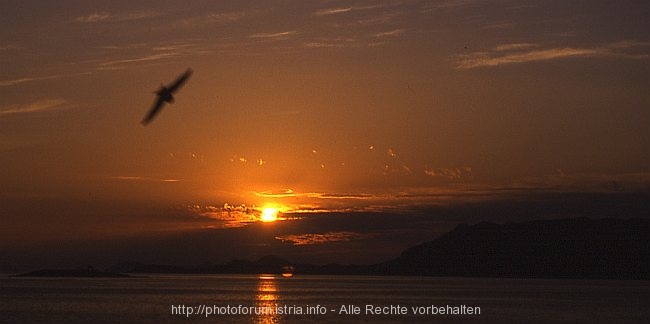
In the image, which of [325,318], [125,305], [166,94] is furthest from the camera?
[125,305]

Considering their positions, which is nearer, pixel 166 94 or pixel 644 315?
pixel 166 94

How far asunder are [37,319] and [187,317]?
1154 cm

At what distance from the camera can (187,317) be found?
7175 cm

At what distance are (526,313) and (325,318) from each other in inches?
846

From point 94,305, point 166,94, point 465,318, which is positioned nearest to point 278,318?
point 465,318

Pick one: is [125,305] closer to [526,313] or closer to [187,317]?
[187,317]

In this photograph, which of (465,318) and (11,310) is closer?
(465,318)

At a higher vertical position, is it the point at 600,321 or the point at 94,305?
the point at 94,305

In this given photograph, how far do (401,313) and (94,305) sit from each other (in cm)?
3451

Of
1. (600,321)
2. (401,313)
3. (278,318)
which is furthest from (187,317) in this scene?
(600,321)

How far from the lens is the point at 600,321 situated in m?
73.1

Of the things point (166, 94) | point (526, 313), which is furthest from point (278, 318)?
point (166, 94)

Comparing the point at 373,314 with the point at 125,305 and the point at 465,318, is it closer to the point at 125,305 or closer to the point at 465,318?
the point at 465,318

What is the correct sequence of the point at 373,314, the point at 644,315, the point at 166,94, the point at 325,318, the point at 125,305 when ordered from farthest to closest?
the point at 125,305 < the point at 644,315 < the point at 373,314 < the point at 325,318 < the point at 166,94
